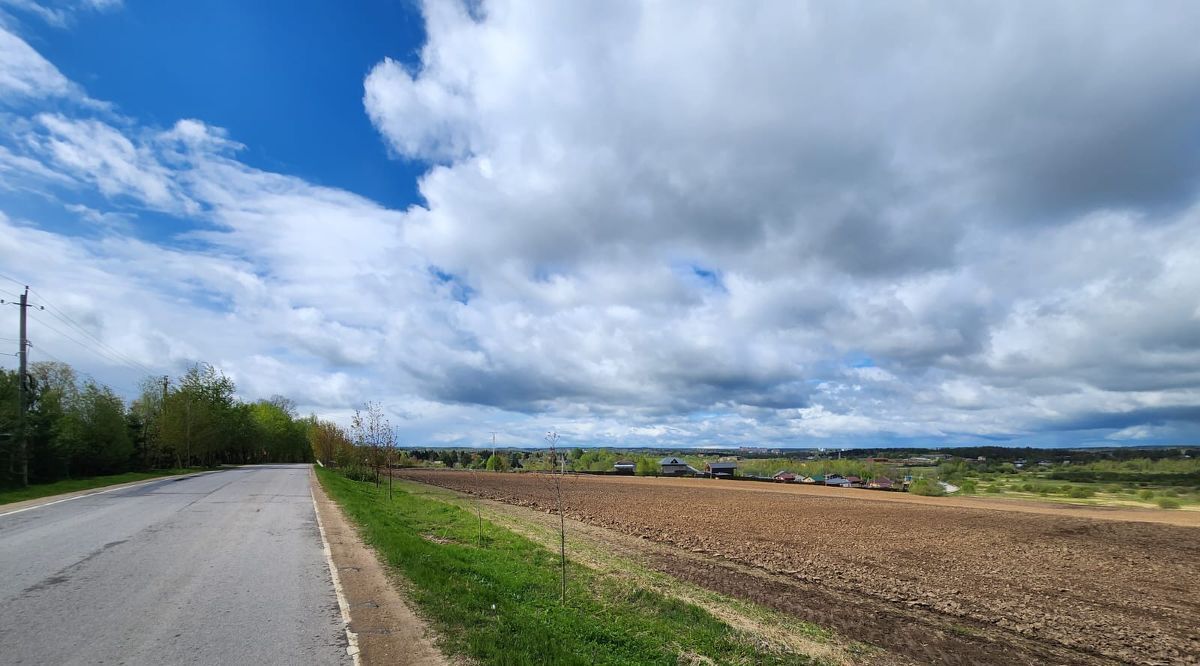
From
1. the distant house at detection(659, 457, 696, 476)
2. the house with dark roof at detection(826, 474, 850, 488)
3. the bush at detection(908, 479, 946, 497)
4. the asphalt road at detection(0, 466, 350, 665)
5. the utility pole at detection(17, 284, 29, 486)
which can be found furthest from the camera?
the distant house at detection(659, 457, 696, 476)

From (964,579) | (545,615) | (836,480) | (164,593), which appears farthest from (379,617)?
(836,480)

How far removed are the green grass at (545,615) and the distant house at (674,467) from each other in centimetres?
12159

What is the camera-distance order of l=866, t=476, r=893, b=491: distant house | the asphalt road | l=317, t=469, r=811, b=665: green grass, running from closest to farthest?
the asphalt road → l=317, t=469, r=811, b=665: green grass → l=866, t=476, r=893, b=491: distant house

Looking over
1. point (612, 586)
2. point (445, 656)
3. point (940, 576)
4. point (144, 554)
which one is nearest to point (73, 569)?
point (144, 554)

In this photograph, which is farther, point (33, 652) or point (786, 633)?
point (786, 633)

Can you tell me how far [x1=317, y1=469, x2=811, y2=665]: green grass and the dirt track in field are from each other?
3765 millimetres

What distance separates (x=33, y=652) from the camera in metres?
6.59

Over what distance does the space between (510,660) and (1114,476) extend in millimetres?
124006

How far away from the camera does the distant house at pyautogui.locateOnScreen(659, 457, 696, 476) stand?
134 m

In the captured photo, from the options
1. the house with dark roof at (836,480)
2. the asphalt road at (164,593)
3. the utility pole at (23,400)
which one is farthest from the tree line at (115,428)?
the house with dark roof at (836,480)

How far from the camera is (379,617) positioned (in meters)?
8.45

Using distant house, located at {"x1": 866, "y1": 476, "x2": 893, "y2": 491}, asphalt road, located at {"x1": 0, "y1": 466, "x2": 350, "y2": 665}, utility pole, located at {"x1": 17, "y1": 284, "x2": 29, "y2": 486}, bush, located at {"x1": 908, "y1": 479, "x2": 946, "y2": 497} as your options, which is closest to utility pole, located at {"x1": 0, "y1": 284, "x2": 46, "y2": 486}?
utility pole, located at {"x1": 17, "y1": 284, "x2": 29, "y2": 486}

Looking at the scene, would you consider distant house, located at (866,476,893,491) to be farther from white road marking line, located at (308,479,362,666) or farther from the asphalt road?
the asphalt road

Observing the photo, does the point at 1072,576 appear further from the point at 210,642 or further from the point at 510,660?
the point at 210,642
